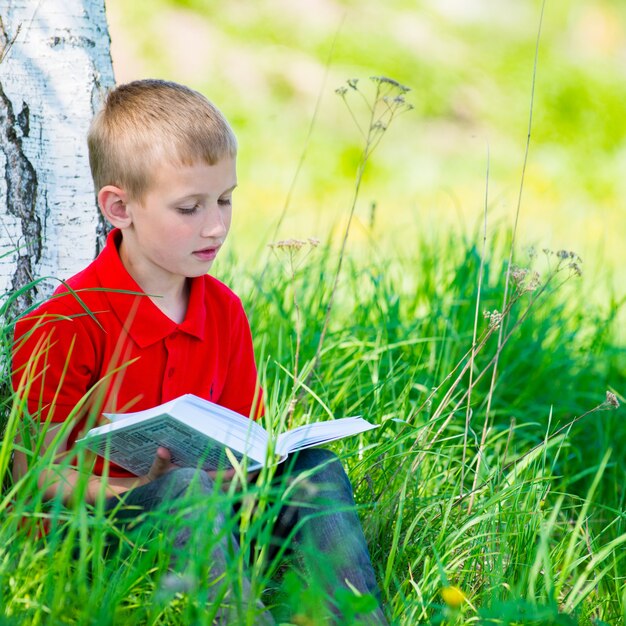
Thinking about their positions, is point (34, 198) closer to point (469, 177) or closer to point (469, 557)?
point (469, 557)

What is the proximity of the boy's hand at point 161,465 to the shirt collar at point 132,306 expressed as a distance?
0.94 feet

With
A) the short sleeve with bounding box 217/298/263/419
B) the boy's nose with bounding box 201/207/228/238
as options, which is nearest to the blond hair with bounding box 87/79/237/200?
the boy's nose with bounding box 201/207/228/238

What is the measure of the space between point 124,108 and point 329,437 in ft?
2.93

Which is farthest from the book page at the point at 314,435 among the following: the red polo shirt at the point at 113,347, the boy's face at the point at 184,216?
the boy's face at the point at 184,216

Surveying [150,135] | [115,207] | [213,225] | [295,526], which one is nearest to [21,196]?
[115,207]

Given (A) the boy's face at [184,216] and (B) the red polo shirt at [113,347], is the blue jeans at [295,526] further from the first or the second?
(A) the boy's face at [184,216]

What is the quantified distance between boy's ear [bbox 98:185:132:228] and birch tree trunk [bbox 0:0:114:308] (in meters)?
0.38

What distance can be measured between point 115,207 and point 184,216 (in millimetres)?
181

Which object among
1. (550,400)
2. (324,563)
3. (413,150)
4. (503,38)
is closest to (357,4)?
(503,38)

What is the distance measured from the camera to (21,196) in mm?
2441

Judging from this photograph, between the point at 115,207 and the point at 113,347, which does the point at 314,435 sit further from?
the point at 115,207

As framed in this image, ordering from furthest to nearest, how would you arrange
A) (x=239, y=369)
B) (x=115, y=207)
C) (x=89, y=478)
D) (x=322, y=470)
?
(x=239, y=369), (x=115, y=207), (x=322, y=470), (x=89, y=478)

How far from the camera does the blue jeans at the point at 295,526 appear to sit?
5.39 feet

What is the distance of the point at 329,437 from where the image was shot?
195 cm
